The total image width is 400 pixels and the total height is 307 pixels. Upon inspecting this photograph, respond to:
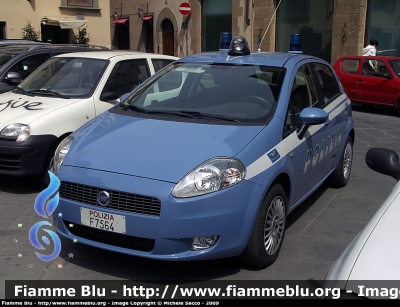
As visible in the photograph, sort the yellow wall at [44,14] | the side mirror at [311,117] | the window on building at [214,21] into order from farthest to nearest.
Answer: the yellow wall at [44,14], the window on building at [214,21], the side mirror at [311,117]

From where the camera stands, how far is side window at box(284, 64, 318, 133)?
4.39 metres

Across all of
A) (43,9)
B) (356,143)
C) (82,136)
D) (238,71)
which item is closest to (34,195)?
(82,136)

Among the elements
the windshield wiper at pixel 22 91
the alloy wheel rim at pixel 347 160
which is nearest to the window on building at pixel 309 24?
the alloy wheel rim at pixel 347 160

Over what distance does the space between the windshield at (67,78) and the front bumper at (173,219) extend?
9.34 feet

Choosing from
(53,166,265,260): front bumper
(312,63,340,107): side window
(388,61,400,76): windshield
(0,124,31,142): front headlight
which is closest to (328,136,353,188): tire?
(312,63,340,107): side window

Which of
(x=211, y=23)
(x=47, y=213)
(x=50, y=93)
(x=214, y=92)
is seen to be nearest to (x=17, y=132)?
(x=50, y=93)

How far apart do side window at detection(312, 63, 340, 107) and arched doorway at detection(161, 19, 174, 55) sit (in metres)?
19.1

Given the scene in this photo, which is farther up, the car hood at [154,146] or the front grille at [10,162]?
the car hood at [154,146]

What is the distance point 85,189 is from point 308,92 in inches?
96.0

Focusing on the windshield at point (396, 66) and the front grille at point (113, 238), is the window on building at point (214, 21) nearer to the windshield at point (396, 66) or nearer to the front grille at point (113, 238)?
the windshield at point (396, 66)

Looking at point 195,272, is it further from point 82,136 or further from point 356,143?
point 356,143

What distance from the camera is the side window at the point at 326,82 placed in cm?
535

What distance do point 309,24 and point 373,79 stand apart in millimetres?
6637

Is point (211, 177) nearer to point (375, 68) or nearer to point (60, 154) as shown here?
point (60, 154)
